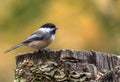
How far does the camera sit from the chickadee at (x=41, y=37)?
17.1 ft

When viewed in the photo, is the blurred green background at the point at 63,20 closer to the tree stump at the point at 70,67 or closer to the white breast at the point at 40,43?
the white breast at the point at 40,43

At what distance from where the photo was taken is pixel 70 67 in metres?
3.85

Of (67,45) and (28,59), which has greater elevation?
(67,45)

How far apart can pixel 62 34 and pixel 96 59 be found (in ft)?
15.9

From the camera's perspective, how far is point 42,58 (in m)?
3.96

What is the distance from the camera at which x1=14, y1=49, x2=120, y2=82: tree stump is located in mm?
3834

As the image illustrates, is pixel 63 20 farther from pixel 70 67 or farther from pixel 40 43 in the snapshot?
pixel 70 67

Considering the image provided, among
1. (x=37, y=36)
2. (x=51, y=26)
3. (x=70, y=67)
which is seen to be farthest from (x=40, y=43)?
(x=70, y=67)

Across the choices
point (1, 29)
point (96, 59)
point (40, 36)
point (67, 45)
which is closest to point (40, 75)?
point (96, 59)

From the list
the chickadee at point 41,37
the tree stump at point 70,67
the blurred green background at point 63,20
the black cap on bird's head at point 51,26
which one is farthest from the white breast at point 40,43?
the blurred green background at point 63,20

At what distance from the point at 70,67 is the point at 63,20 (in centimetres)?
533

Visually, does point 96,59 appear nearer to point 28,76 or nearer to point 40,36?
point 28,76

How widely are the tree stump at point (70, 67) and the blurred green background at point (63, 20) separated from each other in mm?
4851

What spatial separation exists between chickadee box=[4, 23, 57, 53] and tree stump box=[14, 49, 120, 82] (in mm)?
1185
